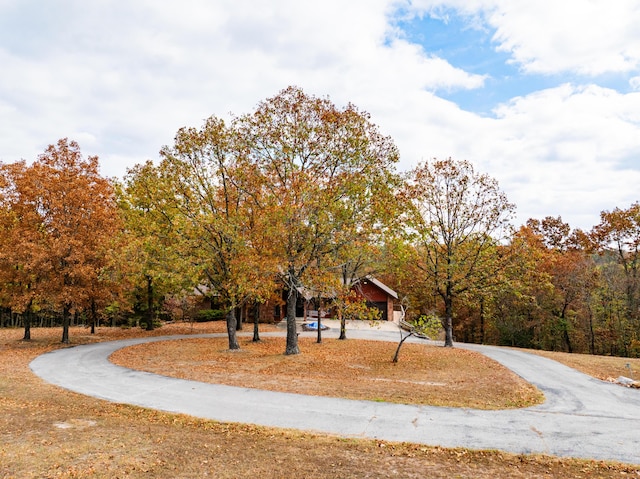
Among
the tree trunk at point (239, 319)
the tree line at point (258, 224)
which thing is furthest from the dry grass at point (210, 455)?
the tree trunk at point (239, 319)

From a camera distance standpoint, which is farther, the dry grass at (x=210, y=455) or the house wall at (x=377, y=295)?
the house wall at (x=377, y=295)

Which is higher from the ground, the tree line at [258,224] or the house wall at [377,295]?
the tree line at [258,224]

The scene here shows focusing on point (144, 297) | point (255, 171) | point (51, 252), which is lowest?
point (144, 297)

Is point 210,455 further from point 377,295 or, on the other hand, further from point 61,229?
point 377,295

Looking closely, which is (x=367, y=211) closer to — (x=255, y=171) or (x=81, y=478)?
(x=255, y=171)

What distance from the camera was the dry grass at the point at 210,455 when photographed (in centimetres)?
743

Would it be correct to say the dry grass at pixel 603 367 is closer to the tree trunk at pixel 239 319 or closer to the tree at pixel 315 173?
the tree at pixel 315 173

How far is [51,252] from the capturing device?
77.4 ft

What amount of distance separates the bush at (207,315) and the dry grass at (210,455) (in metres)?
36.3

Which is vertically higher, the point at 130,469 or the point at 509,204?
the point at 509,204

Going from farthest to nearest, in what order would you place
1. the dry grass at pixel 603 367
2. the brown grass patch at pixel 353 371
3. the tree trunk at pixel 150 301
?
the tree trunk at pixel 150 301 < the dry grass at pixel 603 367 < the brown grass patch at pixel 353 371

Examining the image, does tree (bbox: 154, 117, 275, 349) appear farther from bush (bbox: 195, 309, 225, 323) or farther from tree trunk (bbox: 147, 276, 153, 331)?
bush (bbox: 195, 309, 225, 323)

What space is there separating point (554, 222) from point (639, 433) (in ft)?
136

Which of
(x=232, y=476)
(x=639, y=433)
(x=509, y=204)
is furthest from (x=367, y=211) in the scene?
(x=232, y=476)
